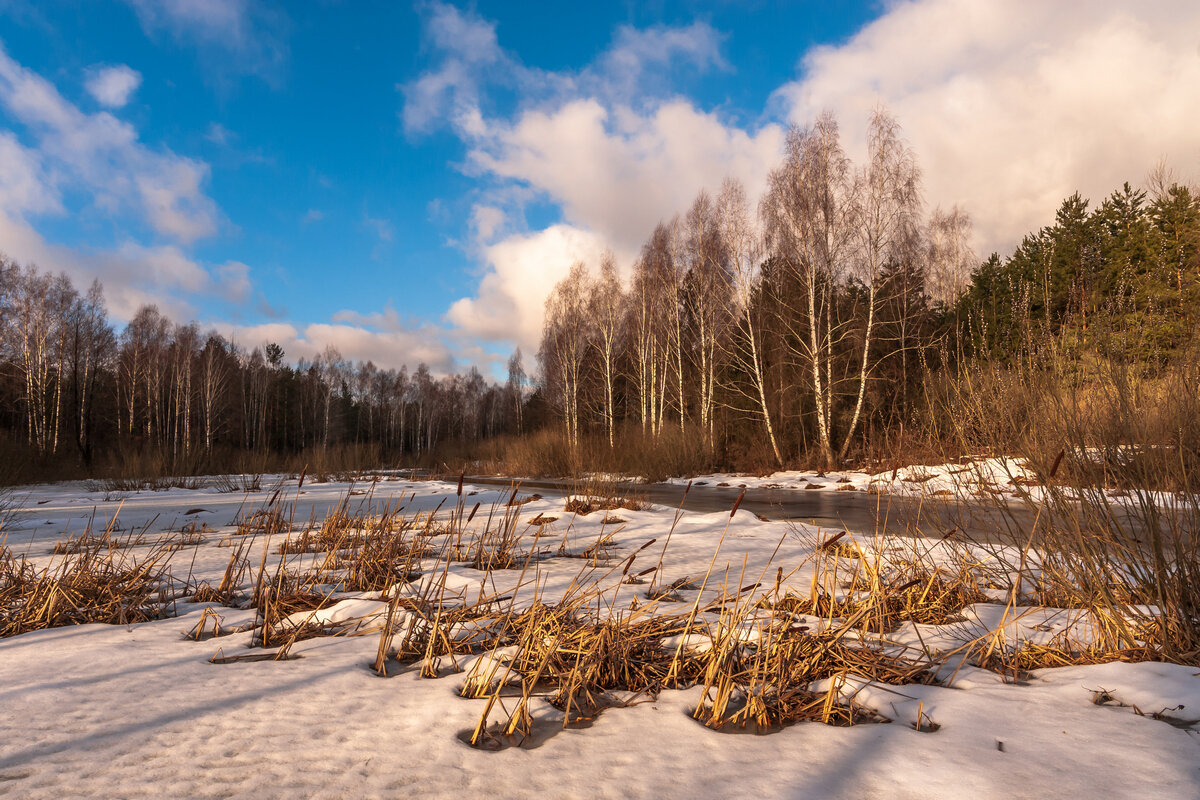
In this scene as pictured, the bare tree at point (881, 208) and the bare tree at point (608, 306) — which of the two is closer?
the bare tree at point (881, 208)

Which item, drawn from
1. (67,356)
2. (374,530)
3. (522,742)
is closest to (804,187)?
(374,530)

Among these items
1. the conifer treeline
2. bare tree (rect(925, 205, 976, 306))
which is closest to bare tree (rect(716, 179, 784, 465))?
the conifer treeline

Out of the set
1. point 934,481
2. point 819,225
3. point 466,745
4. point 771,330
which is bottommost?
point 466,745

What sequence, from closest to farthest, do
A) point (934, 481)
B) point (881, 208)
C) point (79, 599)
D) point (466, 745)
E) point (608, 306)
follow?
point (466, 745) → point (79, 599) → point (934, 481) → point (881, 208) → point (608, 306)

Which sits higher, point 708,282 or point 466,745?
point 708,282

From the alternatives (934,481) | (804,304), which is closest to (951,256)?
(804,304)

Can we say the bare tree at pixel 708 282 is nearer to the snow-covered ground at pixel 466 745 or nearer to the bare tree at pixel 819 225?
the bare tree at pixel 819 225

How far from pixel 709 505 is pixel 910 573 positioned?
21.3ft

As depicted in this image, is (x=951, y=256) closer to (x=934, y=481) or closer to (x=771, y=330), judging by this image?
(x=771, y=330)

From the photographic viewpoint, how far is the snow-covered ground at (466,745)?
1.38 metres

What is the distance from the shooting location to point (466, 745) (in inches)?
63.9

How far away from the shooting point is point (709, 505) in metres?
9.95

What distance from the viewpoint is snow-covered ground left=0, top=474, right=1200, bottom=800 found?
1382 millimetres

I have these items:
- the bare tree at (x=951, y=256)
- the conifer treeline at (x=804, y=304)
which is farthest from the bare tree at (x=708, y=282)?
the bare tree at (x=951, y=256)
